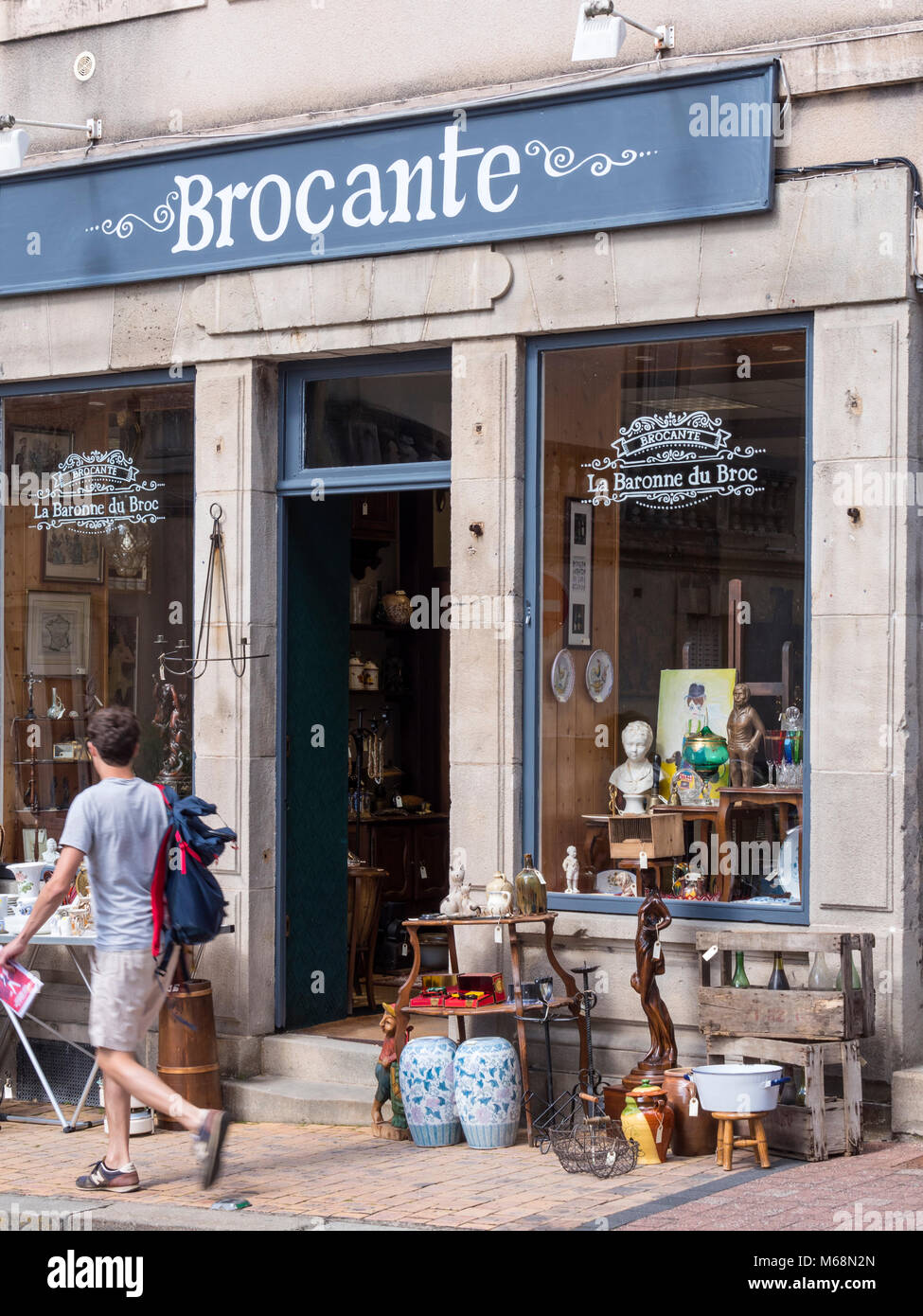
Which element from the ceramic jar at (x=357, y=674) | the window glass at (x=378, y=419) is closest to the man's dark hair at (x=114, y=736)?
the window glass at (x=378, y=419)

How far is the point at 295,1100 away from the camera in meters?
8.70

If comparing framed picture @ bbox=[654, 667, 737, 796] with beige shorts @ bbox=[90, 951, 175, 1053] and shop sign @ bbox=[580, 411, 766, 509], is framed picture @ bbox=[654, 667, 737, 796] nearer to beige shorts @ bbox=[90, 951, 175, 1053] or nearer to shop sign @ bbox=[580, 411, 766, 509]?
shop sign @ bbox=[580, 411, 766, 509]

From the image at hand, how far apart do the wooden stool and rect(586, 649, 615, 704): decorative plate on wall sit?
2266mm

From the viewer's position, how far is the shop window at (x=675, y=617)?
8172 mm

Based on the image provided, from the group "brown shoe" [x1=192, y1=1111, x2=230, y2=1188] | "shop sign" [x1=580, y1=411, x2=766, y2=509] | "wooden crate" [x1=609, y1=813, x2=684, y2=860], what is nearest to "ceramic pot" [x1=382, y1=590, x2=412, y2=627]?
"shop sign" [x1=580, y1=411, x2=766, y2=509]

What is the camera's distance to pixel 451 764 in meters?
8.72

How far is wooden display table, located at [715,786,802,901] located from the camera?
812 centimetres

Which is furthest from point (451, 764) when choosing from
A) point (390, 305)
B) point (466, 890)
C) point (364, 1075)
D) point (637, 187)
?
point (637, 187)

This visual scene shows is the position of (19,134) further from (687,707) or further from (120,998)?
(120,998)

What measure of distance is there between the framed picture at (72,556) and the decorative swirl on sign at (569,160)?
341 centimetres

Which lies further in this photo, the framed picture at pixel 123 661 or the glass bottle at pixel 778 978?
the framed picture at pixel 123 661

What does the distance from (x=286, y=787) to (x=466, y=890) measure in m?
1.56

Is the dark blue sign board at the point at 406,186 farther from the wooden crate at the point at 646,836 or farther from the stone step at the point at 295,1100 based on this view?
the stone step at the point at 295,1100

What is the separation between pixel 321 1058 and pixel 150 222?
176 inches
